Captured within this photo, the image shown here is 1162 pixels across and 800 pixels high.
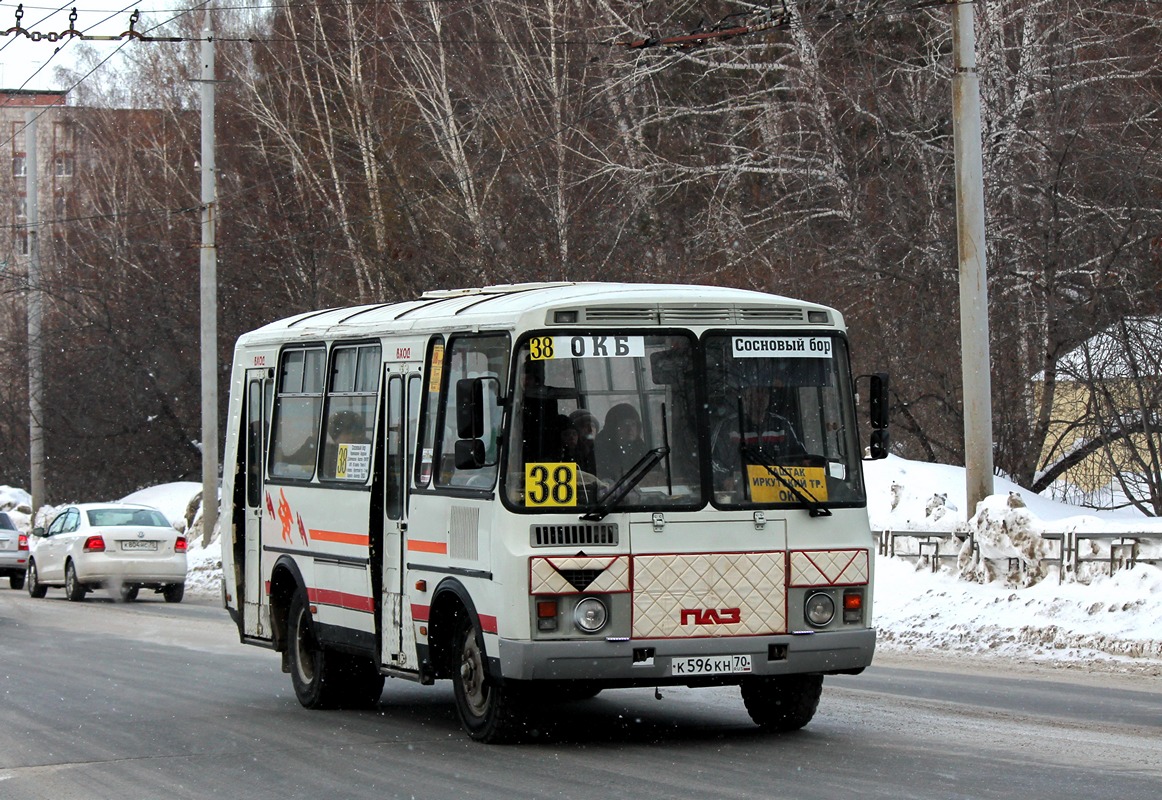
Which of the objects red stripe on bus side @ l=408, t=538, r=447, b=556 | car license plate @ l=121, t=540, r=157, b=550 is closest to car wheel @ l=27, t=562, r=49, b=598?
car license plate @ l=121, t=540, r=157, b=550

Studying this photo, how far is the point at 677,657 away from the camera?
970cm

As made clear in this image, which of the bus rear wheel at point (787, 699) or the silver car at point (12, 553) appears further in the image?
the silver car at point (12, 553)

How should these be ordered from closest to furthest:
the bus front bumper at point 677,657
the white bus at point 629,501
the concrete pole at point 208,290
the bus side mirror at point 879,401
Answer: the bus front bumper at point 677,657
the white bus at point 629,501
the bus side mirror at point 879,401
the concrete pole at point 208,290

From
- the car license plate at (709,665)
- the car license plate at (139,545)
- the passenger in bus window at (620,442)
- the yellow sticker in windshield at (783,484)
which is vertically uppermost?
the passenger in bus window at (620,442)

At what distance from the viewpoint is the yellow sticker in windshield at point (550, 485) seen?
9.69 metres

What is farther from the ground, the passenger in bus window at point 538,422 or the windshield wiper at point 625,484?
the passenger in bus window at point 538,422

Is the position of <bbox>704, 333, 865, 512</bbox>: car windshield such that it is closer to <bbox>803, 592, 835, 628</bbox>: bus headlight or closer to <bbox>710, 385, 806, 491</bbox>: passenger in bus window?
<bbox>710, 385, 806, 491</bbox>: passenger in bus window

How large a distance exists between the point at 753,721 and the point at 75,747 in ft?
13.5

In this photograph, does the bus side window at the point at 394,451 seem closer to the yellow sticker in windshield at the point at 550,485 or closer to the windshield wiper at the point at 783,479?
the yellow sticker in windshield at the point at 550,485

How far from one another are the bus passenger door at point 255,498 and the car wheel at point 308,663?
1.78ft

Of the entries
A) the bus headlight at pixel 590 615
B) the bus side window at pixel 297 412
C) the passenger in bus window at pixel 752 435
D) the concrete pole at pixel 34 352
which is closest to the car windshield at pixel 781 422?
the passenger in bus window at pixel 752 435

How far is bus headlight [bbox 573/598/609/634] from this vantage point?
964cm

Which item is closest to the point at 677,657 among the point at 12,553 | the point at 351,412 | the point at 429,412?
the point at 429,412

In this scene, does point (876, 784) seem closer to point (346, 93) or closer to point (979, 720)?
point (979, 720)
